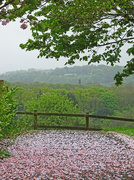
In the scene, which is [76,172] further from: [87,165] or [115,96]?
[115,96]

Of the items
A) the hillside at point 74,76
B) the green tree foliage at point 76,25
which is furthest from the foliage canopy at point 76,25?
the hillside at point 74,76

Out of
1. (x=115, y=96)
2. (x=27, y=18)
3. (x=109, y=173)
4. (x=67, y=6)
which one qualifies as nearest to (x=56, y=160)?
(x=109, y=173)

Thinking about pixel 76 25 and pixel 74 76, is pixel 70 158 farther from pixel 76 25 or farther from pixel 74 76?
pixel 74 76

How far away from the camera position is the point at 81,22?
12.0 metres

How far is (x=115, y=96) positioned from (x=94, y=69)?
202 ft

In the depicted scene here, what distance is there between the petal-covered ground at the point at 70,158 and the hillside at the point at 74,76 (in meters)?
90.5

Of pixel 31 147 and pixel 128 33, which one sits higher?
pixel 128 33

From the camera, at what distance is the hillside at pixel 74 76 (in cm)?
10638

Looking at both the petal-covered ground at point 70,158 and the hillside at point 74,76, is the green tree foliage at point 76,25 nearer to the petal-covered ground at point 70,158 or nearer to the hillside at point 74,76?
the petal-covered ground at point 70,158

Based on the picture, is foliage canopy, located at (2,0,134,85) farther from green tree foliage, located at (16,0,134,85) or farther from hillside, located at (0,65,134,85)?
hillside, located at (0,65,134,85)

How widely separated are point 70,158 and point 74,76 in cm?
10852

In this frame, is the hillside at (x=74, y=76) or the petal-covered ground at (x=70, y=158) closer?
the petal-covered ground at (x=70, y=158)

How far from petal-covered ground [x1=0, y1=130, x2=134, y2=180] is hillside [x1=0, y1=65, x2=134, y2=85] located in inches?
3565

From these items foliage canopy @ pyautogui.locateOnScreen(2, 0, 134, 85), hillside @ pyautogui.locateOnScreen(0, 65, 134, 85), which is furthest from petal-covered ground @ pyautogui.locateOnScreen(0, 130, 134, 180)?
hillside @ pyautogui.locateOnScreen(0, 65, 134, 85)
